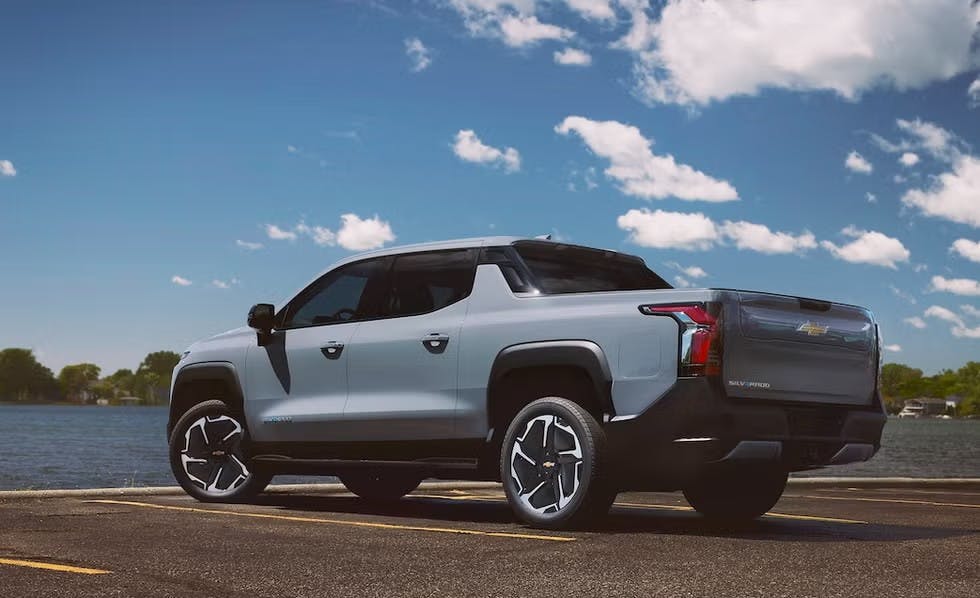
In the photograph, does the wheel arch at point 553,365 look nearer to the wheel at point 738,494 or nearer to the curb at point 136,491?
the wheel at point 738,494

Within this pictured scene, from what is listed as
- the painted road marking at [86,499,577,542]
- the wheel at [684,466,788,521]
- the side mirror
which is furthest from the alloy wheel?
the side mirror

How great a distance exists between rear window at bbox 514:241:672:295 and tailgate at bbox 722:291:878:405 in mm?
1403

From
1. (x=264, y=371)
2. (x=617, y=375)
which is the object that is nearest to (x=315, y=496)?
(x=264, y=371)

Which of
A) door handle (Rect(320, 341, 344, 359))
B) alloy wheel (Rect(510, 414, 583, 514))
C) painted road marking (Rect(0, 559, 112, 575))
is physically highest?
door handle (Rect(320, 341, 344, 359))

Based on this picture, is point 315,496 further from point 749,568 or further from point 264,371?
point 749,568

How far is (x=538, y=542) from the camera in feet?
21.8

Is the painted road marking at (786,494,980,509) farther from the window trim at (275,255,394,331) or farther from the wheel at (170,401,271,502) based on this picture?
the wheel at (170,401,271,502)

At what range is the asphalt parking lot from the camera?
503 cm

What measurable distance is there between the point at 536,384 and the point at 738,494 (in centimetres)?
191

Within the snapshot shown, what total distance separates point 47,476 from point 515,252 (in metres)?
41.9

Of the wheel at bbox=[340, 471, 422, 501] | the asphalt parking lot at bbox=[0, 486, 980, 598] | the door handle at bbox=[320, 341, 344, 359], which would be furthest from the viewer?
the wheel at bbox=[340, 471, 422, 501]

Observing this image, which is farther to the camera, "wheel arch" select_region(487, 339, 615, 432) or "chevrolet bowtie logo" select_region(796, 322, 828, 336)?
"chevrolet bowtie logo" select_region(796, 322, 828, 336)

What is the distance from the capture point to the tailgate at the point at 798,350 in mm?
7004

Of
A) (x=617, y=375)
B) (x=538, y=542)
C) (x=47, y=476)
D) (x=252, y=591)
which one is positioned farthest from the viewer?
(x=47, y=476)
